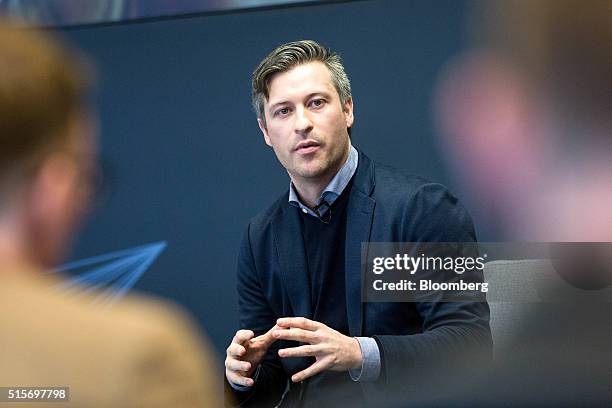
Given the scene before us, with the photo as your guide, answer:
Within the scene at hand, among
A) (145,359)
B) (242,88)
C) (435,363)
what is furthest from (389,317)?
(145,359)

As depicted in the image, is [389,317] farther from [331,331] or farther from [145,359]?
[145,359]

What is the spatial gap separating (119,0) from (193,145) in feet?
1.59

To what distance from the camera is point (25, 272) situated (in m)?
0.50

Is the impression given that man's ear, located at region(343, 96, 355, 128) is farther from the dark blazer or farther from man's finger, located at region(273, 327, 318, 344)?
man's finger, located at region(273, 327, 318, 344)

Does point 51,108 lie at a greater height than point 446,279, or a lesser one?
lesser

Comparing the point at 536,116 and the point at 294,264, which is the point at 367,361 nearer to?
the point at 294,264

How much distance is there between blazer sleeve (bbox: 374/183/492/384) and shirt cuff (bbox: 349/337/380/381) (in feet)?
0.05

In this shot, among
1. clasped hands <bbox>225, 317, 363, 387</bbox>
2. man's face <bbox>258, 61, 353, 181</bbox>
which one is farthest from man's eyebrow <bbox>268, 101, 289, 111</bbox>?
clasped hands <bbox>225, 317, 363, 387</bbox>

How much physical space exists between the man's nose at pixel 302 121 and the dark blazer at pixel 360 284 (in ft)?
0.53

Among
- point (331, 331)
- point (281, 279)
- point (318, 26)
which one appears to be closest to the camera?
point (331, 331)

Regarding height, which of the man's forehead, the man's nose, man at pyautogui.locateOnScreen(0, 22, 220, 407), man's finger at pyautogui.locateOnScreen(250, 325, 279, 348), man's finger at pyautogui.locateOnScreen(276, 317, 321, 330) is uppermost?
the man's forehead

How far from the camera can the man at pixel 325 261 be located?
1.54 m

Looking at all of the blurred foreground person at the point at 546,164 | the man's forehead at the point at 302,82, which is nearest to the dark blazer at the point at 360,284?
the blurred foreground person at the point at 546,164

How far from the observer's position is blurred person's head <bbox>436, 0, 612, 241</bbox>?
5.28 feet
